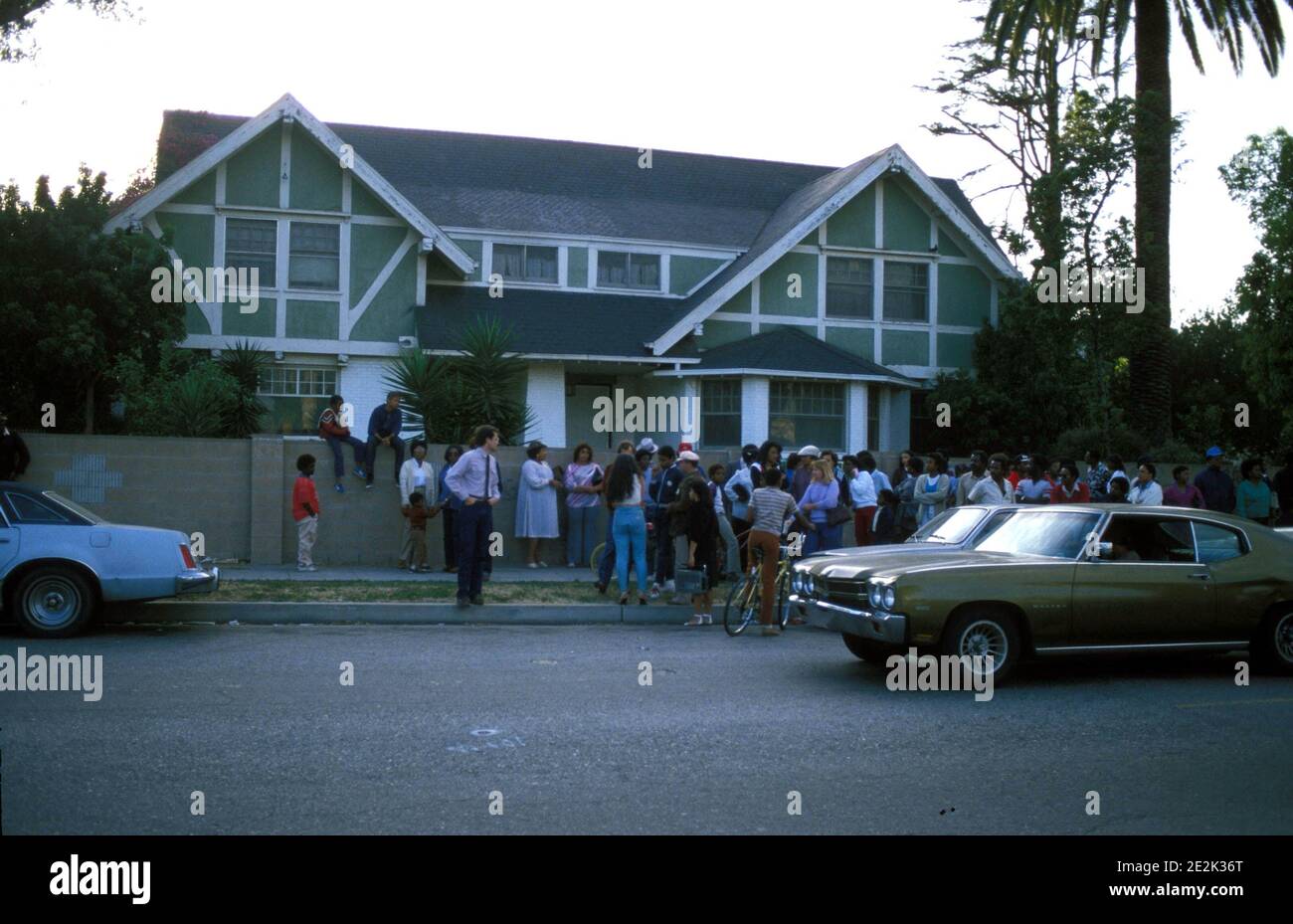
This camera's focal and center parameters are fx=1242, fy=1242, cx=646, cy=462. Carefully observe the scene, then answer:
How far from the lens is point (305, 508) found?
1599 cm

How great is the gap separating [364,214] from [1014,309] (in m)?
A: 12.7

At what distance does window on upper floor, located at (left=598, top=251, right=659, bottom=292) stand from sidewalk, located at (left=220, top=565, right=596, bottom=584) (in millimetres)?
11456

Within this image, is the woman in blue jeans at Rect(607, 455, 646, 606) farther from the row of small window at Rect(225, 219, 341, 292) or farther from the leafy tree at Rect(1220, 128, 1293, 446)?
the leafy tree at Rect(1220, 128, 1293, 446)

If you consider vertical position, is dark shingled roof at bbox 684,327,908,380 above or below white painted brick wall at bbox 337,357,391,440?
above

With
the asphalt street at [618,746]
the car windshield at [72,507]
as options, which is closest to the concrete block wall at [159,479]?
the car windshield at [72,507]

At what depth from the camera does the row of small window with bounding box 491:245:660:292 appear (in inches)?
1067

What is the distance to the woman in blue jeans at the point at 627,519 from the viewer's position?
45.8ft

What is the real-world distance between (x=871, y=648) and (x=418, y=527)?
811 cm

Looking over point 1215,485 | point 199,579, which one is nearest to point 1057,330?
point 1215,485

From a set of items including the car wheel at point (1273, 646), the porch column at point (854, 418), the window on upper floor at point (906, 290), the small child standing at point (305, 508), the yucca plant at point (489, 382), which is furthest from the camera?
the window on upper floor at point (906, 290)

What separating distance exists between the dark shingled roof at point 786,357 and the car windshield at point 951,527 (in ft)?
42.8

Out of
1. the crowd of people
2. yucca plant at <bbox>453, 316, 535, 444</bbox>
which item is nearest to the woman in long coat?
the crowd of people

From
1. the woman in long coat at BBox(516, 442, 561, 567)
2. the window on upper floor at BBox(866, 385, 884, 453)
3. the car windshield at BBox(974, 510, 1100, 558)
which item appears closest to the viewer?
the car windshield at BBox(974, 510, 1100, 558)

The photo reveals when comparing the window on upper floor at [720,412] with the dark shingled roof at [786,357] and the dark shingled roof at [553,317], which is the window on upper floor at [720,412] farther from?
the dark shingled roof at [553,317]
